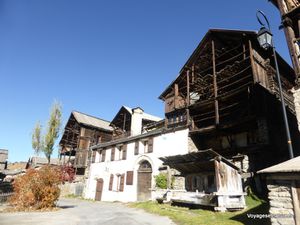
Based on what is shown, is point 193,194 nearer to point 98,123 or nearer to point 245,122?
point 245,122

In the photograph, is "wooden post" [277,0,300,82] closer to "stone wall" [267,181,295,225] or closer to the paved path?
Answer: "stone wall" [267,181,295,225]

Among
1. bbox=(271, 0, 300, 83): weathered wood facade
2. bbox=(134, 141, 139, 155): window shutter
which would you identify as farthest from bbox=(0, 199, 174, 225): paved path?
bbox=(134, 141, 139, 155): window shutter

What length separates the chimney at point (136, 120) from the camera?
32.9 m

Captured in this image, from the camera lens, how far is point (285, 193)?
23.5 ft

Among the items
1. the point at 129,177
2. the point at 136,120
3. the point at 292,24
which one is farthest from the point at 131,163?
the point at 292,24

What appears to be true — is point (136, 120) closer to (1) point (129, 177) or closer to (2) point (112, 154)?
(2) point (112, 154)

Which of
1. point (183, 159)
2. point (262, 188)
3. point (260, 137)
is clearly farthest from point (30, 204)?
point (260, 137)

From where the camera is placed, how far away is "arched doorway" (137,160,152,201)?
2264 cm

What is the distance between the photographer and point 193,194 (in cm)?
1427

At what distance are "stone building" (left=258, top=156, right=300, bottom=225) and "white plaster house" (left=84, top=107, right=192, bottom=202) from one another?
13.0 meters

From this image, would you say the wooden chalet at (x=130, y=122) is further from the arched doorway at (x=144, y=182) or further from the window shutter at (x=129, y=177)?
the arched doorway at (x=144, y=182)

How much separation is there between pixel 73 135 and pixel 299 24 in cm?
3720

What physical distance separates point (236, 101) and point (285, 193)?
14.0 m

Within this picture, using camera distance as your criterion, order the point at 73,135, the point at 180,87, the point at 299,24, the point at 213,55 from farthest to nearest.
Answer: the point at 73,135 < the point at 180,87 < the point at 213,55 < the point at 299,24
